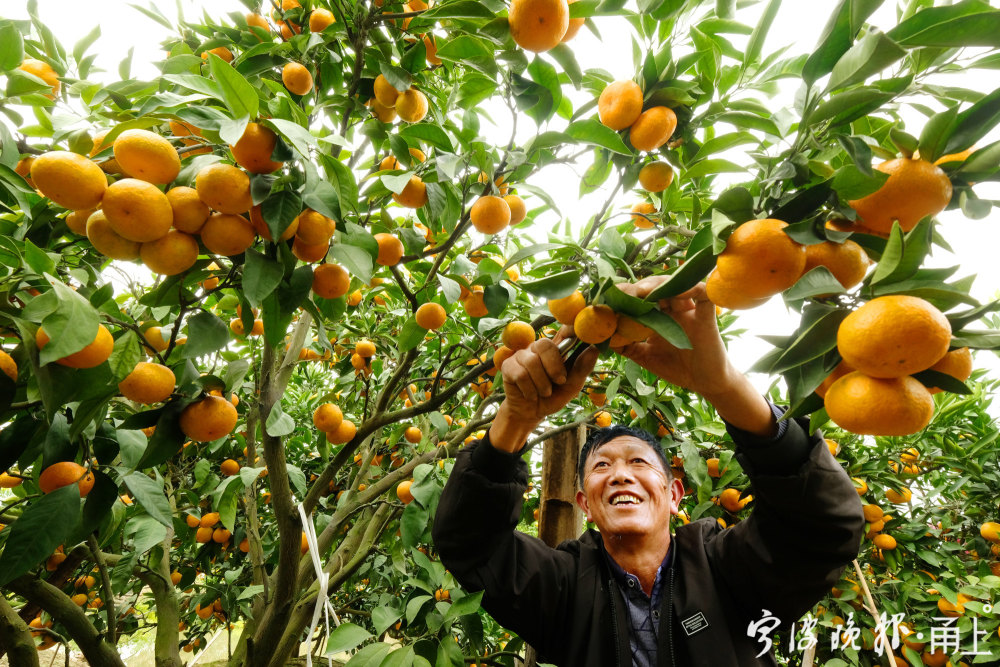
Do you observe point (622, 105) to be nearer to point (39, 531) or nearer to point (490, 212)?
point (490, 212)

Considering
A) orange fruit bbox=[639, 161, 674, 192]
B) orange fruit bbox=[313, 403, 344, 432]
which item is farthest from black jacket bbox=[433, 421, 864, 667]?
orange fruit bbox=[639, 161, 674, 192]

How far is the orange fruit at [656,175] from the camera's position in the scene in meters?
0.95

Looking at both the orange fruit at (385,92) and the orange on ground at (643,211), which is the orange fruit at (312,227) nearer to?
the orange fruit at (385,92)

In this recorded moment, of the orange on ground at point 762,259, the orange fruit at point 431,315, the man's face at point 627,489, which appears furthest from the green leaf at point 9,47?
the man's face at point 627,489

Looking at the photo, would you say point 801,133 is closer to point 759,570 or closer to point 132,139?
point 132,139

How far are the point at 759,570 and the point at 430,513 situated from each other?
36.7 inches

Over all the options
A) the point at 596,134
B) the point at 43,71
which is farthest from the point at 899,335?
the point at 43,71

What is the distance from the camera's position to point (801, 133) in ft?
1.90

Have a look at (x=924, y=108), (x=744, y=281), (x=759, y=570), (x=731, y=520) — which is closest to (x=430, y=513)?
(x=759, y=570)

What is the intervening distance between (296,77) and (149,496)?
89 cm

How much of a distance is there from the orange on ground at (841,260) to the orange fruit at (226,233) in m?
0.71

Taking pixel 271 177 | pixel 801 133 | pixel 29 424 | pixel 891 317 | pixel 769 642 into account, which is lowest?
pixel 769 642

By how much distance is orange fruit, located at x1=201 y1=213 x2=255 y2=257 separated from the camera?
729 millimetres

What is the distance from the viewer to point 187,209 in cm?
72
